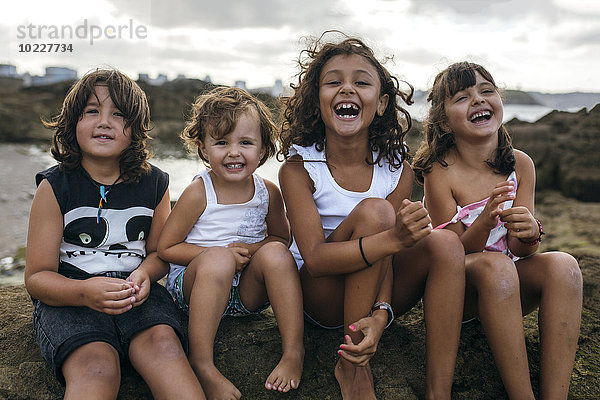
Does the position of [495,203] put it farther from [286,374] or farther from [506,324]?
[286,374]

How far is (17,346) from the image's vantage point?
7.30 feet

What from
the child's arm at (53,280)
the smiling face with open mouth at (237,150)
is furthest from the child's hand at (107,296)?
the smiling face with open mouth at (237,150)

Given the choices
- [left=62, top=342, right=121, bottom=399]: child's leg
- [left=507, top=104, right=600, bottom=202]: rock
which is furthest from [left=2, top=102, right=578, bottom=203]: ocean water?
[left=62, top=342, right=121, bottom=399]: child's leg

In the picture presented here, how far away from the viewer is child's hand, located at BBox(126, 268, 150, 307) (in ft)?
6.70

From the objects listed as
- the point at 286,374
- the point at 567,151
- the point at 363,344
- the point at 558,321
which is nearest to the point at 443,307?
the point at 363,344

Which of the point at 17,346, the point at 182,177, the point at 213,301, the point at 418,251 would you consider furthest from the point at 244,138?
the point at 182,177

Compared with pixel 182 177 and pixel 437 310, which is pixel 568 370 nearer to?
pixel 437 310

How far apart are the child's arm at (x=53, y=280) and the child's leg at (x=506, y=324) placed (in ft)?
4.54

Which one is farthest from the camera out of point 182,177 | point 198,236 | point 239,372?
point 182,177

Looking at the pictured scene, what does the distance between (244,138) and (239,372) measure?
1037 millimetres

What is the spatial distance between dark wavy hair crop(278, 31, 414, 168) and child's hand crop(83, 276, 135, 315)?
96 cm

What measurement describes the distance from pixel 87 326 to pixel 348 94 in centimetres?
144

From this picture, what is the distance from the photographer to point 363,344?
1.93 m

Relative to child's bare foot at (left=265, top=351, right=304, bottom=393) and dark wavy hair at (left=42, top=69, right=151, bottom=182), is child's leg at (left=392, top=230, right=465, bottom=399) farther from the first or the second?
dark wavy hair at (left=42, top=69, right=151, bottom=182)
